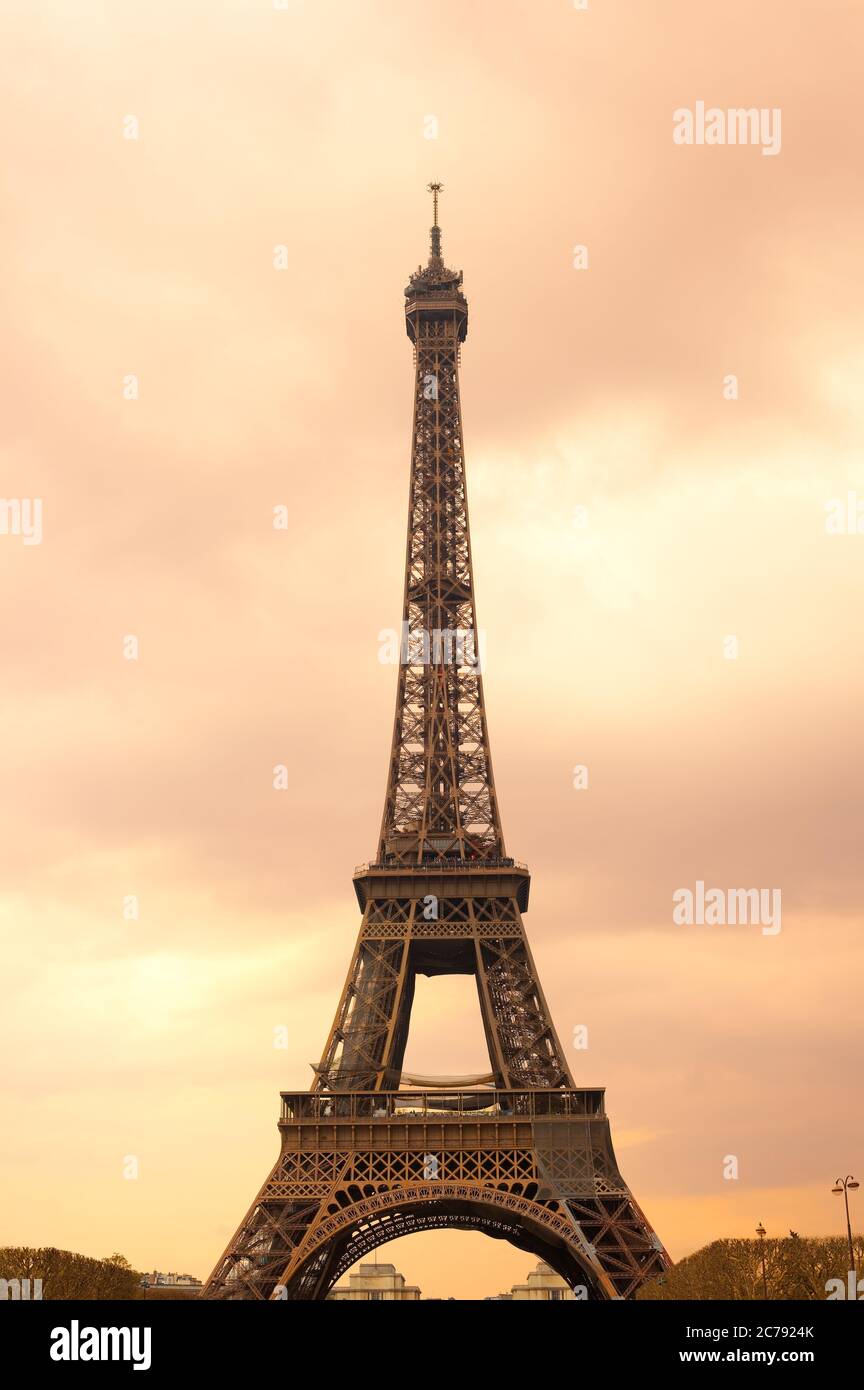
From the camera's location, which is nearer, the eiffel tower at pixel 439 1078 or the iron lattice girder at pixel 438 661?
the eiffel tower at pixel 439 1078

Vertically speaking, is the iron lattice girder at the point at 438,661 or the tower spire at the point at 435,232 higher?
the tower spire at the point at 435,232

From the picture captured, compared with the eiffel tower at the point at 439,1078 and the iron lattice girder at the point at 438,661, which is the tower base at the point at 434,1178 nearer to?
the eiffel tower at the point at 439,1078

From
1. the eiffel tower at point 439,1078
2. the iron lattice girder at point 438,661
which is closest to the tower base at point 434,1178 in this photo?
Result: the eiffel tower at point 439,1078

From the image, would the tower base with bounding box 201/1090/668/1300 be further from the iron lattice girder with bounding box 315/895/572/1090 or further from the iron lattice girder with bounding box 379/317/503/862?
the iron lattice girder with bounding box 379/317/503/862

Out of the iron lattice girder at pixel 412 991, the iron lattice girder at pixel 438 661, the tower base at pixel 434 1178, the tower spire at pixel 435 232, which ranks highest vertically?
the tower spire at pixel 435 232

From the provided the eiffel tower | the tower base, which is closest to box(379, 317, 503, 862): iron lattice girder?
the eiffel tower

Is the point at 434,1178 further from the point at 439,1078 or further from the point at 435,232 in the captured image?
the point at 435,232

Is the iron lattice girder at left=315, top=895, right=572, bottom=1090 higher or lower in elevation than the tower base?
higher

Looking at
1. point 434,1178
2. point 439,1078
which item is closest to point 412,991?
point 439,1078
